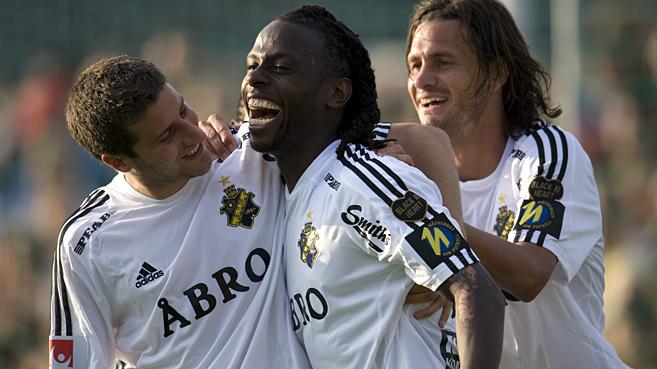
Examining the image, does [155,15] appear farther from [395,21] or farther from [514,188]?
[514,188]

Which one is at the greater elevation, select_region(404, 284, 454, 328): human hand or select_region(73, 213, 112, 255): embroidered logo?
select_region(73, 213, 112, 255): embroidered logo

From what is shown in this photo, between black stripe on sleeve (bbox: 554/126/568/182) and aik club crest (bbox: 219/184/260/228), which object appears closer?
aik club crest (bbox: 219/184/260/228)

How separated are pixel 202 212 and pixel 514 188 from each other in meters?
1.36

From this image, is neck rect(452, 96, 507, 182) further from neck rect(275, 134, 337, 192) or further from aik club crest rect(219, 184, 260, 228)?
aik club crest rect(219, 184, 260, 228)

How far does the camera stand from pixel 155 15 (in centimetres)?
998

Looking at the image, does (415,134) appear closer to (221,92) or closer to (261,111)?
(261,111)

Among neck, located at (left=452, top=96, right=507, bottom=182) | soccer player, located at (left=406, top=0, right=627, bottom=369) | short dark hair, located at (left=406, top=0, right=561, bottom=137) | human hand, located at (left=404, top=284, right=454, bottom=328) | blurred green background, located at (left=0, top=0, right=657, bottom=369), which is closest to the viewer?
human hand, located at (left=404, top=284, right=454, bottom=328)

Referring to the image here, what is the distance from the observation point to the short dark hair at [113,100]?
15.2ft

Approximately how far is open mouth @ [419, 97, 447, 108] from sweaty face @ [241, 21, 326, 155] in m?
1.00

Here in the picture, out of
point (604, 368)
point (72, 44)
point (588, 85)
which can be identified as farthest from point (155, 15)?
point (604, 368)

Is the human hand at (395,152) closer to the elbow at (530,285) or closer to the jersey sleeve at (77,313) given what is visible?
the elbow at (530,285)

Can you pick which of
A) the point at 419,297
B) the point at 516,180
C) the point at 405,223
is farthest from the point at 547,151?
the point at 405,223

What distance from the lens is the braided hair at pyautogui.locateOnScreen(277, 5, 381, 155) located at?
4.70m

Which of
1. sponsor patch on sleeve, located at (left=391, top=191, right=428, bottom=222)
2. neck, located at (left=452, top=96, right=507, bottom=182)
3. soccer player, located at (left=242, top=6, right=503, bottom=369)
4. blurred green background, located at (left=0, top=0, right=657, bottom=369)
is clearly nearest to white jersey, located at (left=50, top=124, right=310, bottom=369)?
soccer player, located at (left=242, top=6, right=503, bottom=369)
